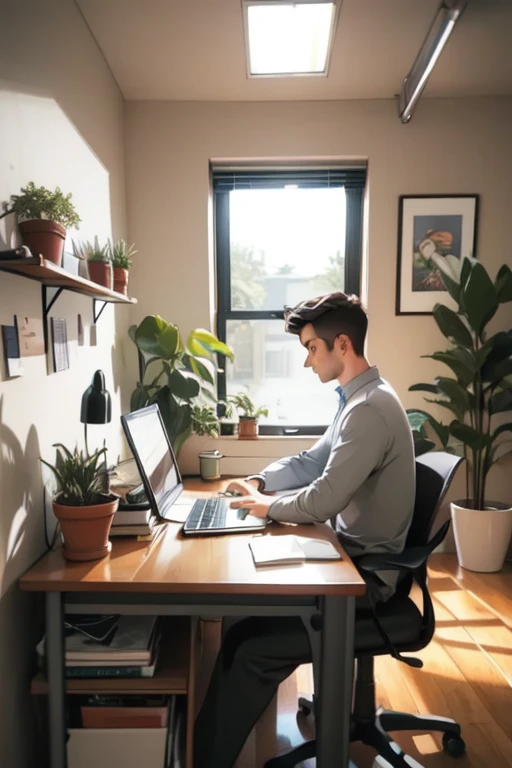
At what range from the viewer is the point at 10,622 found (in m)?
1.43

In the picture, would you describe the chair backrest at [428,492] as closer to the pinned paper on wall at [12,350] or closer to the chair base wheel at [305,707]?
the chair base wheel at [305,707]

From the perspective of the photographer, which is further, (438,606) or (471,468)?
(471,468)

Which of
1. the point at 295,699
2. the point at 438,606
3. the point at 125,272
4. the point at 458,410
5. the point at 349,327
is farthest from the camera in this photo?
the point at 458,410

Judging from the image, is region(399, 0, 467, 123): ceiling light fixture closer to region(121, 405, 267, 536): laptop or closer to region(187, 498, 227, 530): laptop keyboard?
region(121, 405, 267, 536): laptop

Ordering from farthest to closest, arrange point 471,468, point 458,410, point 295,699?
point 471,468 < point 458,410 < point 295,699

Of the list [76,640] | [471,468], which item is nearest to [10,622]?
[76,640]

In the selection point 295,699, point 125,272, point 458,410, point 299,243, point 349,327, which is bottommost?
point 295,699

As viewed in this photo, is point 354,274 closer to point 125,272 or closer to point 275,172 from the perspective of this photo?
point 275,172

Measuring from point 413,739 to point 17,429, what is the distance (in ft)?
5.67

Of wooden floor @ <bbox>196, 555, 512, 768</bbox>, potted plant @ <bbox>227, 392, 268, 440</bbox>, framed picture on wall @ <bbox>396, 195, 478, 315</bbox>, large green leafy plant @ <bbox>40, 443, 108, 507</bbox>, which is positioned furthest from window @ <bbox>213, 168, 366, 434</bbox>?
large green leafy plant @ <bbox>40, 443, 108, 507</bbox>

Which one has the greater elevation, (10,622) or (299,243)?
(299,243)

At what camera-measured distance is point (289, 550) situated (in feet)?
4.98

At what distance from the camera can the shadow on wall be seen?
1399mm

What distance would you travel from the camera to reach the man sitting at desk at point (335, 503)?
151 cm
